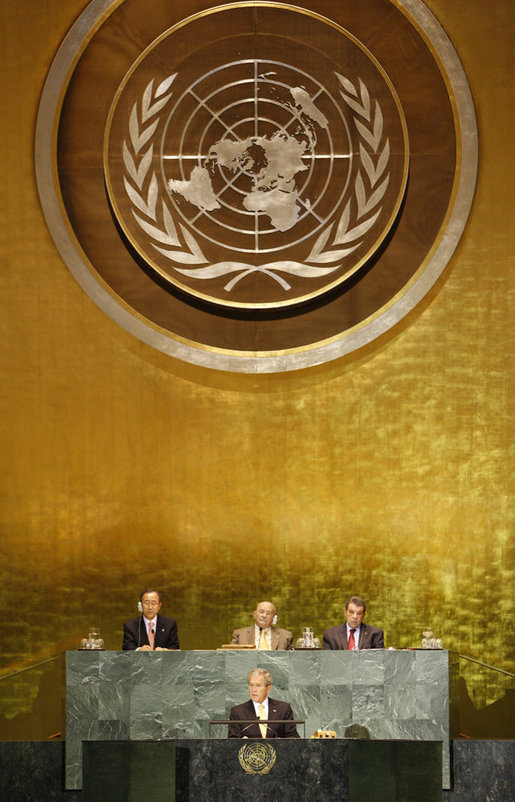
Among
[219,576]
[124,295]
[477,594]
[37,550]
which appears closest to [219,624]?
[219,576]

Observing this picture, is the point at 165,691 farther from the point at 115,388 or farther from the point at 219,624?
the point at 115,388

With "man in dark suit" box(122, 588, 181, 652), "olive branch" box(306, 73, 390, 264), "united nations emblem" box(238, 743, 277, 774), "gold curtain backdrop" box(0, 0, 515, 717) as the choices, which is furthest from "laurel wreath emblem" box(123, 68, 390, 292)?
"united nations emblem" box(238, 743, 277, 774)

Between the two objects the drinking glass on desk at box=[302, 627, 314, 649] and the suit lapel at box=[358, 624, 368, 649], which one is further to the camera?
the suit lapel at box=[358, 624, 368, 649]

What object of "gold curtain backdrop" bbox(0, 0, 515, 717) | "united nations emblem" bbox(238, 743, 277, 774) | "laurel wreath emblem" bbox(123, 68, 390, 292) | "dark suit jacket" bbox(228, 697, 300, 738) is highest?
"laurel wreath emblem" bbox(123, 68, 390, 292)

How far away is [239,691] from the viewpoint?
5.12 meters

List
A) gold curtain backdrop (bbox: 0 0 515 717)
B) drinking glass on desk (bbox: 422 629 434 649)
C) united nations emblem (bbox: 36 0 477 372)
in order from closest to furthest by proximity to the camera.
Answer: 1. drinking glass on desk (bbox: 422 629 434 649)
2. gold curtain backdrop (bbox: 0 0 515 717)
3. united nations emblem (bbox: 36 0 477 372)

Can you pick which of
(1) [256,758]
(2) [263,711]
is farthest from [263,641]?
(1) [256,758]

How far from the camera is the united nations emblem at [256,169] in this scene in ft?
22.0

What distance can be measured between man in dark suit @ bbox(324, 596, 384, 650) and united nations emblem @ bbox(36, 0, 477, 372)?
5.57ft

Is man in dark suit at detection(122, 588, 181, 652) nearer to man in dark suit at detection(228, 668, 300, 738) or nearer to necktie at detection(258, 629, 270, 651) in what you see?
necktie at detection(258, 629, 270, 651)

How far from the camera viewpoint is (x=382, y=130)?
22.1ft

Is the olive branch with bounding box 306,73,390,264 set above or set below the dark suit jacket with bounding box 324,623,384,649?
above

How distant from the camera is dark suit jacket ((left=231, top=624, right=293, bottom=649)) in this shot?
233 inches

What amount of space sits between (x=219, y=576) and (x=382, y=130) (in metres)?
3.18
